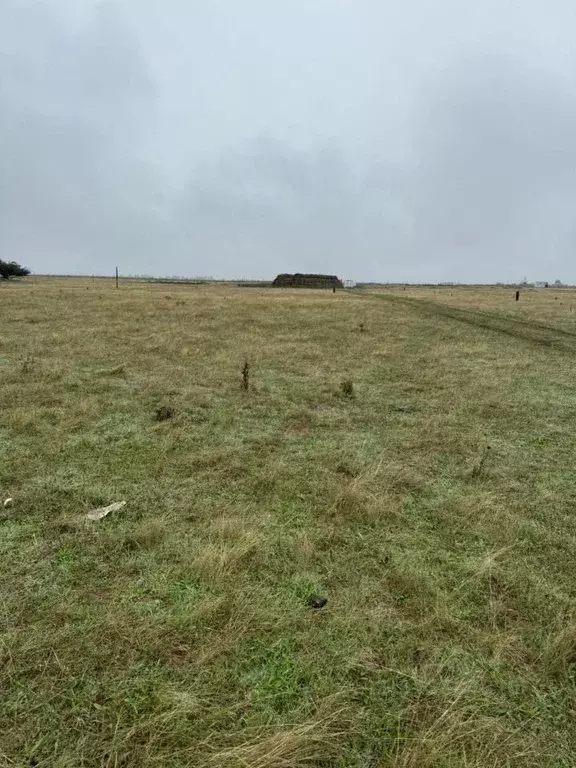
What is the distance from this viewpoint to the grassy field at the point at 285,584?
2.60 meters

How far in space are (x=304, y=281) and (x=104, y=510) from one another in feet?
320

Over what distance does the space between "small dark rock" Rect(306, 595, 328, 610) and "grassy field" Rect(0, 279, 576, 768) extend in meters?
0.06

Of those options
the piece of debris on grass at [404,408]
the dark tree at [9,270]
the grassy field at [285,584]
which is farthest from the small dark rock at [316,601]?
the dark tree at [9,270]

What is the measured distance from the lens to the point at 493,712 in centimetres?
278

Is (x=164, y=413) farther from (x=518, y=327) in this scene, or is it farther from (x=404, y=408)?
(x=518, y=327)

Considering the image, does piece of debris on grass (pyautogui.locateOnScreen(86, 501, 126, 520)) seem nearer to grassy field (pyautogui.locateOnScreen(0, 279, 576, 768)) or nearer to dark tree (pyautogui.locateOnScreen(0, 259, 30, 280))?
grassy field (pyautogui.locateOnScreen(0, 279, 576, 768))

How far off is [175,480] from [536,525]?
14.0ft

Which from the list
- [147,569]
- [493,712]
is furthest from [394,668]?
[147,569]

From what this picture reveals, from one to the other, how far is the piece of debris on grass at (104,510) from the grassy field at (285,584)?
97 mm

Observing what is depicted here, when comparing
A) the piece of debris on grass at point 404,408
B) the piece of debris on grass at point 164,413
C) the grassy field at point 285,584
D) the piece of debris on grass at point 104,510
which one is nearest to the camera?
the grassy field at point 285,584

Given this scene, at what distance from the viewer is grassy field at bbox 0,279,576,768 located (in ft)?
8.54

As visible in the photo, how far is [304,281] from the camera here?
327 ft

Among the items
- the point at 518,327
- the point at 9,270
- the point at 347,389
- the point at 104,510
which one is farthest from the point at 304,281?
the point at 104,510

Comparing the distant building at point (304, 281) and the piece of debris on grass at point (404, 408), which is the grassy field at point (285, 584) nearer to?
the piece of debris on grass at point (404, 408)
